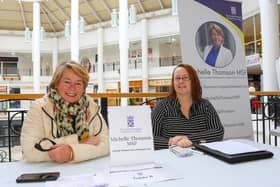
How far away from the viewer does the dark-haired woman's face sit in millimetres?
2037

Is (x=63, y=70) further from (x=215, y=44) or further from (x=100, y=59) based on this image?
(x=100, y=59)

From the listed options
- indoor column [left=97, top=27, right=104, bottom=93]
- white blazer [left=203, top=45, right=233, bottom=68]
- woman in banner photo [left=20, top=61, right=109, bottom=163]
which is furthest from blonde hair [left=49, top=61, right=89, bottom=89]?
indoor column [left=97, top=27, right=104, bottom=93]

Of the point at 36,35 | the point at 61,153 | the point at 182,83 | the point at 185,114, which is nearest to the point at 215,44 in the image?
the point at 182,83

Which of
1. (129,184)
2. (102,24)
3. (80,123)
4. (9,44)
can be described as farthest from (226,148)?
(9,44)

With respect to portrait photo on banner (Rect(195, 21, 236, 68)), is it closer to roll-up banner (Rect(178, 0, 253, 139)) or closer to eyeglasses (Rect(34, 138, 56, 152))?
roll-up banner (Rect(178, 0, 253, 139))

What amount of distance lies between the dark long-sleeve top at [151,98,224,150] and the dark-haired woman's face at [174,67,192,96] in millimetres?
86

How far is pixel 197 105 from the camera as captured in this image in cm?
202

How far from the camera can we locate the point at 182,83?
2.04 meters

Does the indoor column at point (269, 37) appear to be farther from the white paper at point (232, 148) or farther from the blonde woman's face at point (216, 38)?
the white paper at point (232, 148)

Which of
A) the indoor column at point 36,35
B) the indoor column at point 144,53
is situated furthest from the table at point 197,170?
the indoor column at point 36,35

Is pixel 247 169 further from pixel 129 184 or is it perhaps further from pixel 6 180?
pixel 6 180

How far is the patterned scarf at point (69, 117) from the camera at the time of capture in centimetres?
138

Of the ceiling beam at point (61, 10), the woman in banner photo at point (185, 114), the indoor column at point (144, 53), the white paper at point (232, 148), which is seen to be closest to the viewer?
the white paper at point (232, 148)

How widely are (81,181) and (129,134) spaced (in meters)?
0.26
